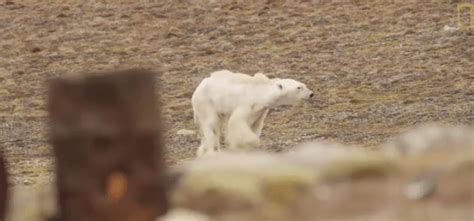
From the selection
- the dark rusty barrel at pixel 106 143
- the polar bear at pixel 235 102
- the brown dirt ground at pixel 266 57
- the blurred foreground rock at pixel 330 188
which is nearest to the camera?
the dark rusty barrel at pixel 106 143

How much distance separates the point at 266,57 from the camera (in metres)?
20.6

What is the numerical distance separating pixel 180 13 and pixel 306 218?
18455mm

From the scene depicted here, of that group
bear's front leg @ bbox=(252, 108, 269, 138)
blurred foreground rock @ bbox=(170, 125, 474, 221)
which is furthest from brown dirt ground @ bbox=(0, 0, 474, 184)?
blurred foreground rock @ bbox=(170, 125, 474, 221)

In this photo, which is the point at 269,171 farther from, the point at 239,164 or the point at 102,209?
the point at 102,209

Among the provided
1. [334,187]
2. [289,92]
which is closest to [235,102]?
[289,92]

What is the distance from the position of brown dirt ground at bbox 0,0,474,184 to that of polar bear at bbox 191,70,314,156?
52 cm

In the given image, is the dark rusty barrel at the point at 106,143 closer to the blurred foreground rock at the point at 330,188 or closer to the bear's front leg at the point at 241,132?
the blurred foreground rock at the point at 330,188


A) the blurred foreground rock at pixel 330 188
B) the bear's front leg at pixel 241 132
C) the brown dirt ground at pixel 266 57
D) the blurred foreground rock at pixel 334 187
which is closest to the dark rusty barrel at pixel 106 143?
the blurred foreground rock at pixel 330 188

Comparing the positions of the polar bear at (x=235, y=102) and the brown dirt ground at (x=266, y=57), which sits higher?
the brown dirt ground at (x=266, y=57)

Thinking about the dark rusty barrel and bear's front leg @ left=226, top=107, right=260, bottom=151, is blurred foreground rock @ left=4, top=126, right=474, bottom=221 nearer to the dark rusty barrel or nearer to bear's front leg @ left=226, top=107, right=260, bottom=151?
the dark rusty barrel

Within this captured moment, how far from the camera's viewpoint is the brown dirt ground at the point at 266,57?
15891mm

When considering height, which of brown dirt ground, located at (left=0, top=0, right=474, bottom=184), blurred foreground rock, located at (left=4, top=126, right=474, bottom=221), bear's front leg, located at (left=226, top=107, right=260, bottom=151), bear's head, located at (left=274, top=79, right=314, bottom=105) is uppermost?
brown dirt ground, located at (left=0, top=0, right=474, bottom=184)

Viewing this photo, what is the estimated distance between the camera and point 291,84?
14.1 m

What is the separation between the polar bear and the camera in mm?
13570
